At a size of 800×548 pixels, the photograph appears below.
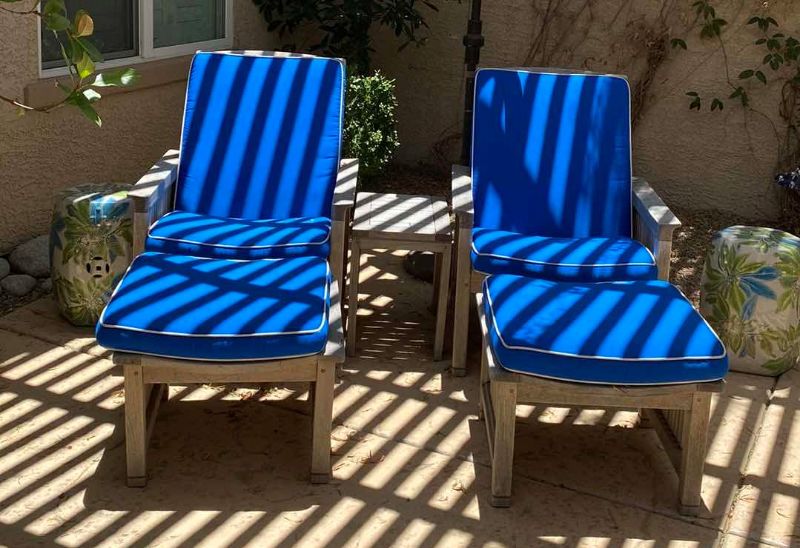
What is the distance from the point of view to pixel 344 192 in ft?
12.5

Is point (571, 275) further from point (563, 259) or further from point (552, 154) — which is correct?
point (552, 154)

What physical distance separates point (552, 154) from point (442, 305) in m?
0.77

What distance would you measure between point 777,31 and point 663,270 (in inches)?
101

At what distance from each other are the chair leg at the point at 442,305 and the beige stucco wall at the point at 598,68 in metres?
1.94

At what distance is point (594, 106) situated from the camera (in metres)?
4.25

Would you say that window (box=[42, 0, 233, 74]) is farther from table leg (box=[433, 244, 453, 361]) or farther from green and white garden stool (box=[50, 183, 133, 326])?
table leg (box=[433, 244, 453, 361])

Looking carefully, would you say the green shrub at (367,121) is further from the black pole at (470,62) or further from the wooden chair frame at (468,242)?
the wooden chair frame at (468,242)

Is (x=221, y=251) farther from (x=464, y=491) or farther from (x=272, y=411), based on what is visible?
(x=464, y=491)

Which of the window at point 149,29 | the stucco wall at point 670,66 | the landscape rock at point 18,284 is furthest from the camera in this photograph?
the stucco wall at point 670,66

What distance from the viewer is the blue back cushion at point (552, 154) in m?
4.12

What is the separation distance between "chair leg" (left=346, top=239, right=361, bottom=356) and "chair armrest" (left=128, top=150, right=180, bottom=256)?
2.33 feet

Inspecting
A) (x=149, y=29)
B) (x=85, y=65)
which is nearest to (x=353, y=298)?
(x=85, y=65)

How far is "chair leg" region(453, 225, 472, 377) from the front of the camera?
3789 millimetres

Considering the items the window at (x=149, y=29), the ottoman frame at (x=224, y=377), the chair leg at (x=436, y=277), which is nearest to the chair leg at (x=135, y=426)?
the ottoman frame at (x=224, y=377)
